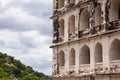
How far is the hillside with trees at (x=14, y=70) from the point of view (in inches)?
1897

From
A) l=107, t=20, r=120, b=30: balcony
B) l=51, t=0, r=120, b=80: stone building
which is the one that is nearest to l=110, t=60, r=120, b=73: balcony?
l=51, t=0, r=120, b=80: stone building

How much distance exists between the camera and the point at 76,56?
23.8m

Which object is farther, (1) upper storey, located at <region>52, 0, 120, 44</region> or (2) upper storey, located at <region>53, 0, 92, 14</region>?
(2) upper storey, located at <region>53, 0, 92, 14</region>

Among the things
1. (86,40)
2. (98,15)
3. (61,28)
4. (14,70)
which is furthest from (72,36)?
(14,70)

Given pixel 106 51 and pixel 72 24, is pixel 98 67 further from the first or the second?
pixel 72 24

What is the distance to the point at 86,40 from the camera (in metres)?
22.5

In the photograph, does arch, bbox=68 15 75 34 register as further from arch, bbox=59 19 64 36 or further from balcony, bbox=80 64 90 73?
balcony, bbox=80 64 90 73

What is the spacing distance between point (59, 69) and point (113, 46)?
6.09 m

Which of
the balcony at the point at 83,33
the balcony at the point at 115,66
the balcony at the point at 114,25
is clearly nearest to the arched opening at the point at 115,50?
the balcony at the point at 115,66

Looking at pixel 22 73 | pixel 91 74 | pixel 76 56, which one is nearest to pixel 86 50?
pixel 76 56

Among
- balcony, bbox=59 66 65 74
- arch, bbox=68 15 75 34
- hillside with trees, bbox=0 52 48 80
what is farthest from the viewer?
hillside with trees, bbox=0 52 48 80

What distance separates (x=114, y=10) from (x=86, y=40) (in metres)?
2.63

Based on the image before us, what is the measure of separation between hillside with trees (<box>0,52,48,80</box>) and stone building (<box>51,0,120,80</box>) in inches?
836

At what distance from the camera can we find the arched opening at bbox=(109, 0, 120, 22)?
21094mm
